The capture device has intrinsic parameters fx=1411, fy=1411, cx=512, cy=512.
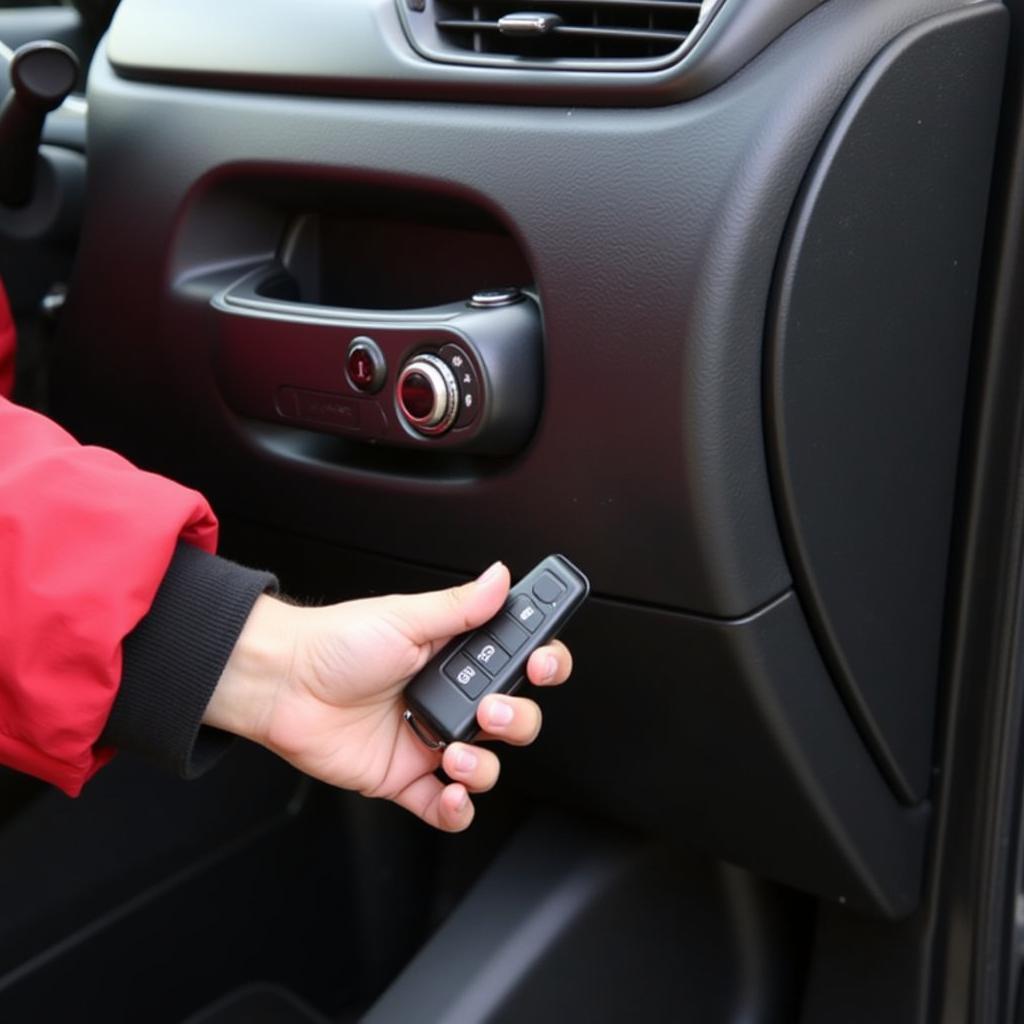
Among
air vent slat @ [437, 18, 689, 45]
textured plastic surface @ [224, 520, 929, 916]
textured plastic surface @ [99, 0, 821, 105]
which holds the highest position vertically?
air vent slat @ [437, 18, 689, 45]

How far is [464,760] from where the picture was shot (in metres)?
0.64

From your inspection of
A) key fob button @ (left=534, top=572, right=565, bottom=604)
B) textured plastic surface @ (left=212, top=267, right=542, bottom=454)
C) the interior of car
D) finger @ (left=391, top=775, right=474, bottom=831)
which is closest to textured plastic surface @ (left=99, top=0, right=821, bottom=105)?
the interior of car

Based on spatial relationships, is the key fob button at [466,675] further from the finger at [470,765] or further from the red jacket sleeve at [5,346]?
the red jacket sleeve at [5,346]

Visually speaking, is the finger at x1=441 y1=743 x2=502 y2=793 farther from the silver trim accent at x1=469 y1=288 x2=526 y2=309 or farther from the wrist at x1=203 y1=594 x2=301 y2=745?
the silver trim accent at x1=469 y1=288 x2=526 y2=309

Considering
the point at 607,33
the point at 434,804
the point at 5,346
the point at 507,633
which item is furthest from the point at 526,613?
the point at 5,346

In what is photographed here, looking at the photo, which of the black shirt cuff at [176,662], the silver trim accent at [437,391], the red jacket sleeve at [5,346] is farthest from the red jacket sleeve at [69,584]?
the red jacket sleeve at [5,346]

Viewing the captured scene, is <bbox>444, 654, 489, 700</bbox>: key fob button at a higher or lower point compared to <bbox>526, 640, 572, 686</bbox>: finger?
lower

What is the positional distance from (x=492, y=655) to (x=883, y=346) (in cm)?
24

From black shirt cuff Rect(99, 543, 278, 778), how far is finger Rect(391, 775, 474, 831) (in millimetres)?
115

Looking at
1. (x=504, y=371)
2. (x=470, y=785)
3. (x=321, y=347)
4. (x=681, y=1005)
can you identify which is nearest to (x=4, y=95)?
(x=321, y=347)

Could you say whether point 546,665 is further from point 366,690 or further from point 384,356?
point 384,356

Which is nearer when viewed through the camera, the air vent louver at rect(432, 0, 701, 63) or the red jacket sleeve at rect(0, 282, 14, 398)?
the air vent louver at rect(432, 0, 701, 63)

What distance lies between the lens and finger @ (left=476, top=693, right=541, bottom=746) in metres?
0.63

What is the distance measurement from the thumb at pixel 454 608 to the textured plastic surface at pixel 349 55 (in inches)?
9.1
